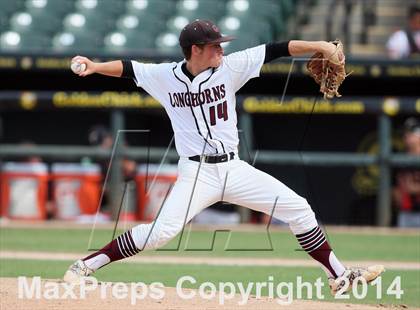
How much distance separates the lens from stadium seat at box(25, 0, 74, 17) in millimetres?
14157

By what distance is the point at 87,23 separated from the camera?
45.5ft

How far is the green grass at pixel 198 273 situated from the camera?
760 cm

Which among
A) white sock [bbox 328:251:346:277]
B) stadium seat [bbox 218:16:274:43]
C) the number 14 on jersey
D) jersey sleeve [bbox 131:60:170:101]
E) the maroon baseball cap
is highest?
stadium seat [bbox 218:16:274:43]

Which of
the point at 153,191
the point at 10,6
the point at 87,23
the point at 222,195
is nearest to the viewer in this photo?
the point at 222,195

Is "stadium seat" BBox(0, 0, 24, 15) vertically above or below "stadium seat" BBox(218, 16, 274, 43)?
above

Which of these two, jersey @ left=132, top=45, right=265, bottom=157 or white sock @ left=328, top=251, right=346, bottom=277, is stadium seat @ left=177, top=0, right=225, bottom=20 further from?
white sock @ left=328, top=251, right=346, bottom=277

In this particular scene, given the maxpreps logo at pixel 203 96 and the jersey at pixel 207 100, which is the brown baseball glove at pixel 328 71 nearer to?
the jersey at pixel 207 100

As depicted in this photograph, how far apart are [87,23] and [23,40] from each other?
94 cm

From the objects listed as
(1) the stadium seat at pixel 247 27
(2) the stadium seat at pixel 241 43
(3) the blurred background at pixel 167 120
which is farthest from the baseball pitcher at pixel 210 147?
(1) the stadium seat at pixel 247 27

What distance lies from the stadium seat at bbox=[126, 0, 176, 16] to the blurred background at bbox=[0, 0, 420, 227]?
0.02m

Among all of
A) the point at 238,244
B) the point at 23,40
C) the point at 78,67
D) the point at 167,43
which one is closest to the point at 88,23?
the point at 23,40

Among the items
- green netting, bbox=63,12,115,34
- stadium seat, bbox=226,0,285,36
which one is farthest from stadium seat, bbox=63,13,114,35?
stadium seat, bbox=226,0,285,36

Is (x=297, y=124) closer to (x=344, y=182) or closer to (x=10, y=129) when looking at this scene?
(x=344, y=182)

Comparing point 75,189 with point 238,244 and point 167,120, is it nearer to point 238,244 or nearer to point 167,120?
point 167,120
